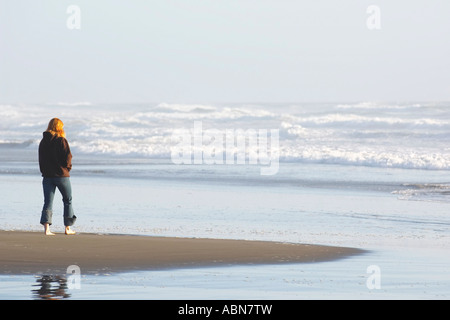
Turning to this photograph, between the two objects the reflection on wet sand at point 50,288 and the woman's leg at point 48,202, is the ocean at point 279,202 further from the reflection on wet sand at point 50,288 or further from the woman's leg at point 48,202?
the woman's leg at point 48,202

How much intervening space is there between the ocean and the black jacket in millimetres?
1254

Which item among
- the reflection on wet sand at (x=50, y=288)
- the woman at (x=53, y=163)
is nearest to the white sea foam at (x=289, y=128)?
the woman at (x=53, y=163)

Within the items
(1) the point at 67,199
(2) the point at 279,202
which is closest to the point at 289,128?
(2) the point at 279,202

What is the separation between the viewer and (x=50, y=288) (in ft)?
25.2

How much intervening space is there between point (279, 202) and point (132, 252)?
6511mm

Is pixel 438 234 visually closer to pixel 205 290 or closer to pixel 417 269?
pixel 417 269

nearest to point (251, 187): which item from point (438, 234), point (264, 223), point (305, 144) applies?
point (264, 223)

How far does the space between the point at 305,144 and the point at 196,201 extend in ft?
A: 66.5

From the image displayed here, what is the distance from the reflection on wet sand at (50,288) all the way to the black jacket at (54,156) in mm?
2943

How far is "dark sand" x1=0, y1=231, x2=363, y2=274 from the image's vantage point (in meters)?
8.95

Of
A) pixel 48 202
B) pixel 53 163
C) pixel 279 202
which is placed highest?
pixel 53 163

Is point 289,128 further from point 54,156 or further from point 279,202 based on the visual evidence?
point 54,156

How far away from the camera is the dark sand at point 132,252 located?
8.95 metres

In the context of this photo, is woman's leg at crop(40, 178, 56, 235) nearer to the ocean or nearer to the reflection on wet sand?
the ocean
